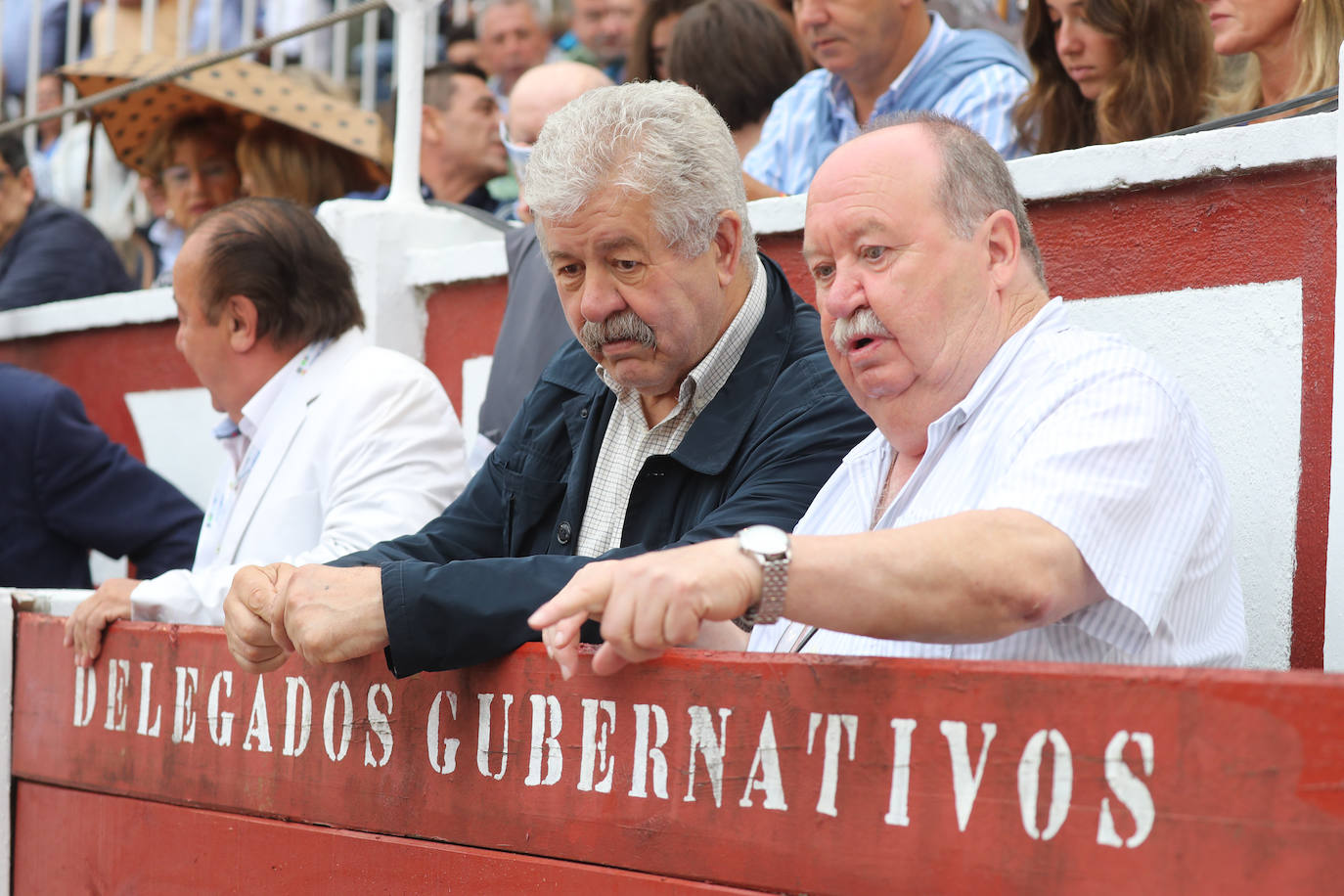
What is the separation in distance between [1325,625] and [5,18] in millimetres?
6744

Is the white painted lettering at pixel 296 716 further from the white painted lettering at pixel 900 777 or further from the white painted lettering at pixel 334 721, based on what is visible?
the white painted lettering at pixel 900 777

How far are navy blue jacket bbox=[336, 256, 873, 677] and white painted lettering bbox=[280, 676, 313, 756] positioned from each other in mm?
226

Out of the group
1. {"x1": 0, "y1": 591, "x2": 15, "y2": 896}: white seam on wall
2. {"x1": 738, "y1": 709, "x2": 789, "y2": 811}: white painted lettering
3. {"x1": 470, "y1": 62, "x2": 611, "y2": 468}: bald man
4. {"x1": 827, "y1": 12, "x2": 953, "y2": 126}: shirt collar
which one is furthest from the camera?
{"x1": 827, "y1": 12, "x2": 953, "y2": 126}: shirt collar

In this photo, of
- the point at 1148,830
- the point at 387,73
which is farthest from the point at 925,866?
the point at 387,73

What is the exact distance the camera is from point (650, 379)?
2449mm

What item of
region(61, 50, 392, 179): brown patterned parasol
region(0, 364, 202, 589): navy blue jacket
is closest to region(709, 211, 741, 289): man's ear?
region(0, 364, 202, 589): navy blue jacket

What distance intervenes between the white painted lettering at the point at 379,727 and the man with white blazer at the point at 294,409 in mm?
865

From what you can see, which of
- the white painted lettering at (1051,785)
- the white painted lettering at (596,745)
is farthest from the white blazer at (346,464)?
the white painted lettering at (1051,785)

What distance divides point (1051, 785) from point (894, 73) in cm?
267

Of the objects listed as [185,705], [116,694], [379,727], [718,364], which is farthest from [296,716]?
[718,364]

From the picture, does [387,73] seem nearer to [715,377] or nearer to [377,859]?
[715,377]

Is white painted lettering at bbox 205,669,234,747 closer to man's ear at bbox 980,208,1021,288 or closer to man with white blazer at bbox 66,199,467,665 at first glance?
man with white blazer at bbox 66,199,467,665

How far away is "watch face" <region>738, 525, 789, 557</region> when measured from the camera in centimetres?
154

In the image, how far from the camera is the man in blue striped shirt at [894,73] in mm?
3602
